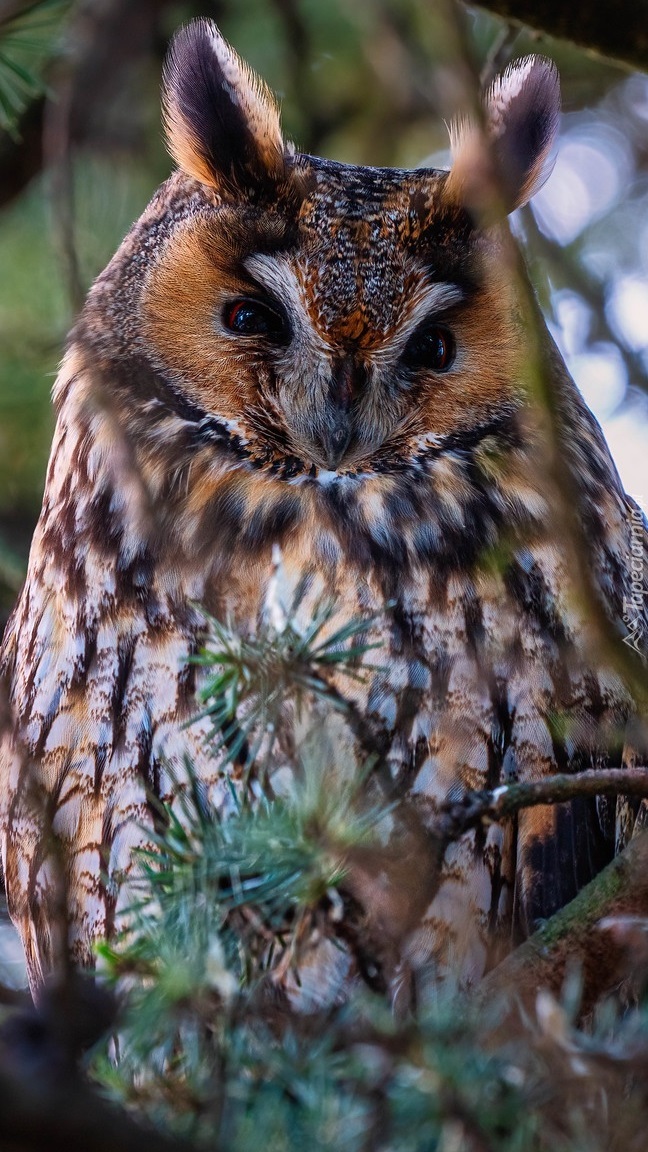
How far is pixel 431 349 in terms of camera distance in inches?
79.4

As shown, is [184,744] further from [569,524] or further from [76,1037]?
[76,1037]

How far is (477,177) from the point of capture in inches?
52.6

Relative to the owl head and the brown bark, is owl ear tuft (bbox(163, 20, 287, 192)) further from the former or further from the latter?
the brown bark

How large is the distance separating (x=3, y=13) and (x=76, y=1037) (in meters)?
1.29

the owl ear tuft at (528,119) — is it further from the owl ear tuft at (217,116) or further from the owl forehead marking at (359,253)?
the owl ear tuft at (217,116)

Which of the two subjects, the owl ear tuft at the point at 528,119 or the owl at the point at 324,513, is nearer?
the owl at the point at 324,513

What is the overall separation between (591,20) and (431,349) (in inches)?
21.2

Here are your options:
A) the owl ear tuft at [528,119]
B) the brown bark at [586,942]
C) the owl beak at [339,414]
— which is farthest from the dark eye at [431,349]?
the brown bark at [586,942]

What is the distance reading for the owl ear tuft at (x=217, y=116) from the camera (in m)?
2.04

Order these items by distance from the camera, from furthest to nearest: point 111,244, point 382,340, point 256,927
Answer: point 111,244
point 382,340
point 256,927

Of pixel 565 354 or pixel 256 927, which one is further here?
pixel 565 354

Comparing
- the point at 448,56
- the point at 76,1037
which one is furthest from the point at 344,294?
the point at 76,1037

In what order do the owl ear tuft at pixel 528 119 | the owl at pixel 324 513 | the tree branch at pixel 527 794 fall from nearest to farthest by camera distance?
the tree branch at pixel 527 794 < the owl at pixel 324 513 < the owl ear tuft at pixel 528 119

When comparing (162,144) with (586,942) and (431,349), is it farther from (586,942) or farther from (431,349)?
(586,942)
